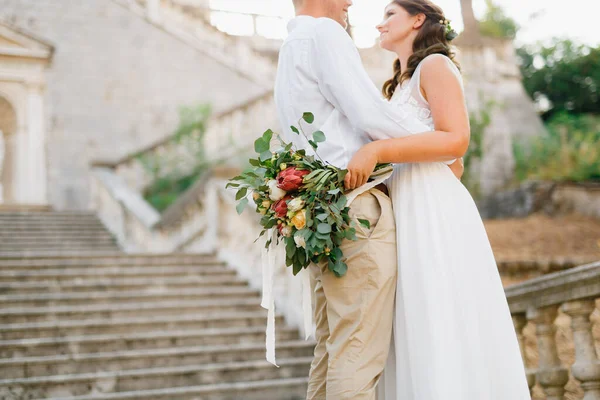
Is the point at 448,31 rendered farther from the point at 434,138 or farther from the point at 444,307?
the point at 444,307

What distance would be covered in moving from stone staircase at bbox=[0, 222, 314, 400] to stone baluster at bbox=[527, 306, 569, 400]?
2528mm

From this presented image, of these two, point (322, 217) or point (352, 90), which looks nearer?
point (322, 217)

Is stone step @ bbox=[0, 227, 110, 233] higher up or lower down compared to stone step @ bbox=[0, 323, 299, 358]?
higher up

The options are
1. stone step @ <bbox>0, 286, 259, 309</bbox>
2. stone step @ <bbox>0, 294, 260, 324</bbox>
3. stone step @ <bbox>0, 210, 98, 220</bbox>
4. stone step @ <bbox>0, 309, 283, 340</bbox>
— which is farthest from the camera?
stone step @ <bbox>0, 210, 98, 220</bbox>

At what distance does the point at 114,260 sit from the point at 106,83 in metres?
10.1

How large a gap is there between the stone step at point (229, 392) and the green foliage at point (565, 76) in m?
17.1

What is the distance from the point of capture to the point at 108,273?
7.90 m

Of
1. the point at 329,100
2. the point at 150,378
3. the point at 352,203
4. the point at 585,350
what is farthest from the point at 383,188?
the point at 150,378

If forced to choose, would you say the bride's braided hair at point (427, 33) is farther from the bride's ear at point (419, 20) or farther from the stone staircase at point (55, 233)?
the stone staircase at point (55, 233)

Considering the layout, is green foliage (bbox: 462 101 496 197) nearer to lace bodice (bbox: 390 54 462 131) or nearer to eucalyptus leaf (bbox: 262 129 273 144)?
lace bodice (bbox: 390 54 462 131)

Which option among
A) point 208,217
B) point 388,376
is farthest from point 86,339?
point 388,376

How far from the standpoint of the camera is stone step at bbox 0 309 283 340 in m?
6.22

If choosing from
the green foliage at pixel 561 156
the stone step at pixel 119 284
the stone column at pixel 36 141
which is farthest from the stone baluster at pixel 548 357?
the stone column at pixel 36 141

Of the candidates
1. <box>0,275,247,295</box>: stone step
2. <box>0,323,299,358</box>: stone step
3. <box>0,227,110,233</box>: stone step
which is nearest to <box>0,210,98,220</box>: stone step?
<box>0,227,110,233</box>: stone step
